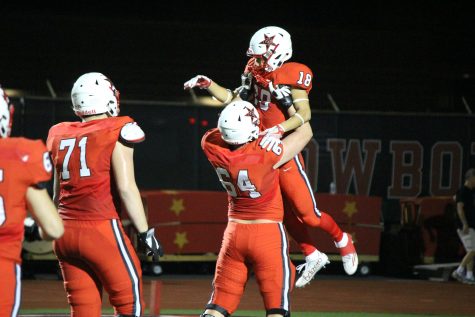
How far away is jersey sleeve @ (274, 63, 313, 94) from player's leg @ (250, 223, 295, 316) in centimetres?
144

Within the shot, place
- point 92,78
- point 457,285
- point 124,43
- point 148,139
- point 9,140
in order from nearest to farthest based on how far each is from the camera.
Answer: point 9,140 < point 92,78 < point 457,285 < point 148,139 < point 124,43

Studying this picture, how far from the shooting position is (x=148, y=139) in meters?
16.7

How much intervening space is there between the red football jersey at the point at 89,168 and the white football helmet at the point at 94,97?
6.6 inches

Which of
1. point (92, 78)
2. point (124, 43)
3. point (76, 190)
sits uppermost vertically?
point (124, 43)

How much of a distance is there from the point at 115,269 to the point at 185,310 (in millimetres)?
5834

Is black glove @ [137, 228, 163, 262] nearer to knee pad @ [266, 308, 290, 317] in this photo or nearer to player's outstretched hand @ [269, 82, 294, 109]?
knee pad @ [266, 308, 290, 317]

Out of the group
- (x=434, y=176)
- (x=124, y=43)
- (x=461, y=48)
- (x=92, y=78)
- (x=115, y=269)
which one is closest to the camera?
(x=115, y=269)

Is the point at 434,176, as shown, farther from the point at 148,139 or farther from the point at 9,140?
the point at 9,140

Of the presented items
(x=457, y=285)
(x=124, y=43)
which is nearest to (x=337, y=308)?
(x=457, y=285)

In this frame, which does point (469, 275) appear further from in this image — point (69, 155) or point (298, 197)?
point (69, 155)

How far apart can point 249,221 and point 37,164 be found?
2339 millimetres

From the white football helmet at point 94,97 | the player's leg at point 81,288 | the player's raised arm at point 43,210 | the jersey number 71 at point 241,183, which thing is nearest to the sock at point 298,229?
the jersey number 71 at point 241,183

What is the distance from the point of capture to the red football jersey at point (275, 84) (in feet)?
27.4

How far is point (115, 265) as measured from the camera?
259 inches
